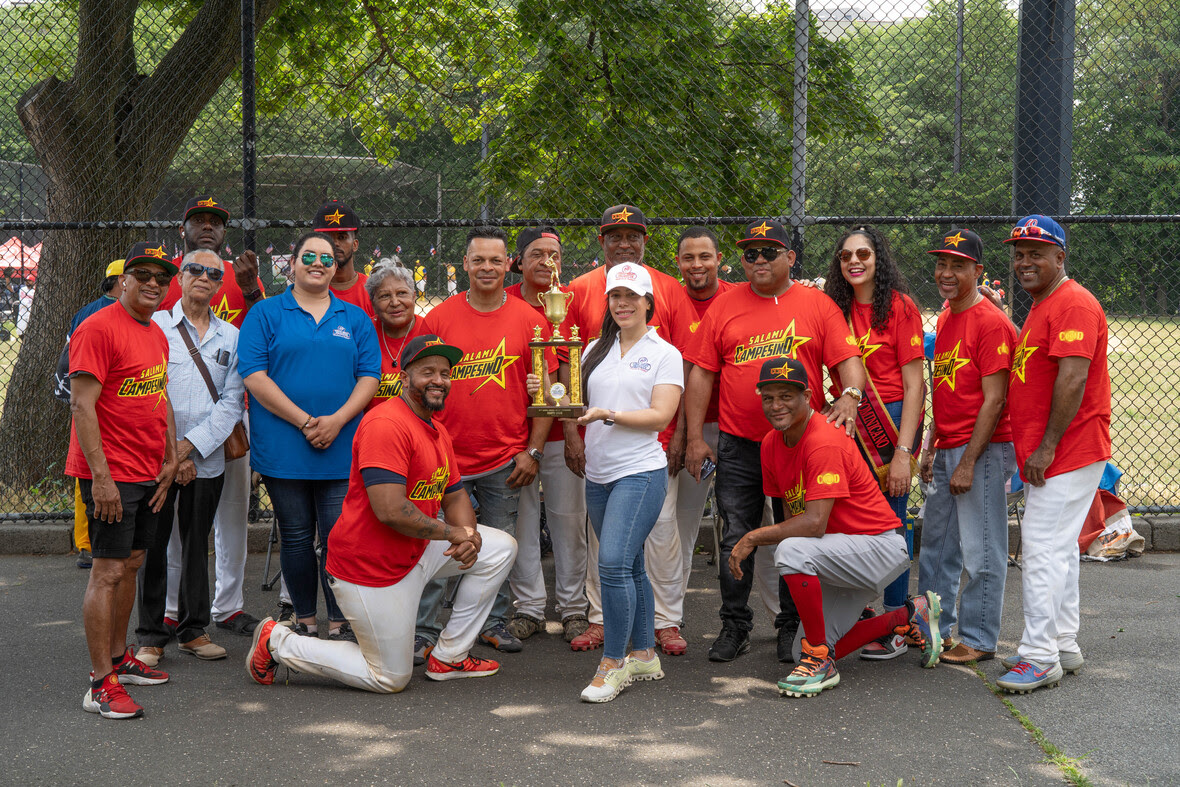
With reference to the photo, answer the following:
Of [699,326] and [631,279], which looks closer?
[631,279]

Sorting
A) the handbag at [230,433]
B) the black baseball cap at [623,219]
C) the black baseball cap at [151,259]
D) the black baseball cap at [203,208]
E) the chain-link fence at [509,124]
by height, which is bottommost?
the handbag at [230,433]

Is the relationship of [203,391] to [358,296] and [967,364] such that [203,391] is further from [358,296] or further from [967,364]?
[967,364]

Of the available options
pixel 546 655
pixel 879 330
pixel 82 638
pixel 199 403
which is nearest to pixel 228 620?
pixel 82 638

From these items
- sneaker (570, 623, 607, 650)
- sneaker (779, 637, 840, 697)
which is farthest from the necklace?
sneaker (779, 637, 840, 697)

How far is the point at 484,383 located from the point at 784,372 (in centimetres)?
163

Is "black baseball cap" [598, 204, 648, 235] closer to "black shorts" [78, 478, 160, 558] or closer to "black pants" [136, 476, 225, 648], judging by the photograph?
"black pants" [136, 476, 225, 648]

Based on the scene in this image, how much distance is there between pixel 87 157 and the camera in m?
7.63

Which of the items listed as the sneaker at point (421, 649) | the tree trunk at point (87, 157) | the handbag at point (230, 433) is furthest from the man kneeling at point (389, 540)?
the tree trunk at point (87, 157)

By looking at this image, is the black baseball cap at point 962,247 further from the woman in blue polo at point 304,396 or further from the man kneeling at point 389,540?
the woman in blue polo at point 304,396

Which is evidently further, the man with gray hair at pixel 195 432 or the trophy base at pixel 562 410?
the man with gray hair at pixel 195 432

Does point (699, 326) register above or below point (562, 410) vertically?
above

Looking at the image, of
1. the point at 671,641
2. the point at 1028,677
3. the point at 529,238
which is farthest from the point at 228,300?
the point at 1028,677

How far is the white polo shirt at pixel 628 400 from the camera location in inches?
181

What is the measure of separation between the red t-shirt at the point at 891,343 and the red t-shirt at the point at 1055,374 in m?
0.55
